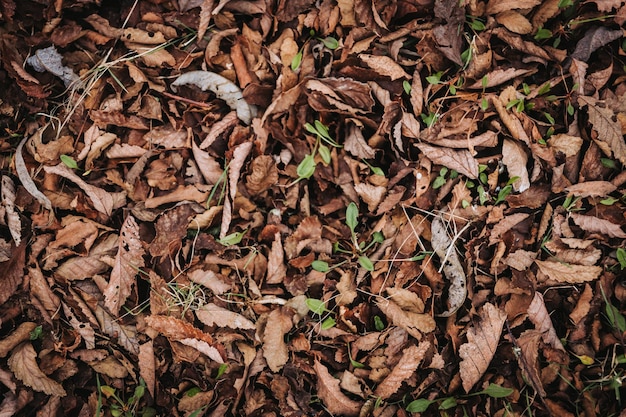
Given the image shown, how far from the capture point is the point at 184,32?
211 cm

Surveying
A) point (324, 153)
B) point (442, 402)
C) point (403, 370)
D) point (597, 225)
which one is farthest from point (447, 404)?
point (324, 153)

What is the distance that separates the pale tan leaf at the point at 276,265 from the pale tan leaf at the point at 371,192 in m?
0.42

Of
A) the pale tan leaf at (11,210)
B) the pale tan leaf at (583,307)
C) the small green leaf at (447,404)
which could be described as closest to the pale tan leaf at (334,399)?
the small green leaf at (447,404)

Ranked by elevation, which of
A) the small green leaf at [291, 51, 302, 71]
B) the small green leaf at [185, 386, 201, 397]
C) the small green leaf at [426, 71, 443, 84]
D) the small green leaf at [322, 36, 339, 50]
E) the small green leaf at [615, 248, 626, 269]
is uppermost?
the small green leaf at [322, 36, 339, 50]

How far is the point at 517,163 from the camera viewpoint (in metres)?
1.94

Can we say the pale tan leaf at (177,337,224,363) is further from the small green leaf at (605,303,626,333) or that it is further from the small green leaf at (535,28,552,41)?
the small green leaf at (535,28,552,41)

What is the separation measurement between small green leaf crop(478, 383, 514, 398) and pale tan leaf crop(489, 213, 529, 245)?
60 cm

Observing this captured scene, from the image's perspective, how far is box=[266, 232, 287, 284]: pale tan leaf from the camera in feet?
6.44

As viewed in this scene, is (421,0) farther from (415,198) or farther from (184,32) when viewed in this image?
(184,32)

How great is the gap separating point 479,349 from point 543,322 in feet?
1.00

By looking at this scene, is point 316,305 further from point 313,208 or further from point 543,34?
point 543,34

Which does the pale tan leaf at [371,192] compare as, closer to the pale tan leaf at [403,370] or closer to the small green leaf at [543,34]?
the pale tan leaf at [403,370]

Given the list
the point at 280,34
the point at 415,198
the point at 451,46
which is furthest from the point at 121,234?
the point at 451,46

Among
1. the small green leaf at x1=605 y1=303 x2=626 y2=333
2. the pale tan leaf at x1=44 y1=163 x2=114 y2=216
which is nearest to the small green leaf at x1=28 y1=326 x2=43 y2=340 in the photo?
the pale tan leaf at x1=44 y1=163 x2=114 y2=216
